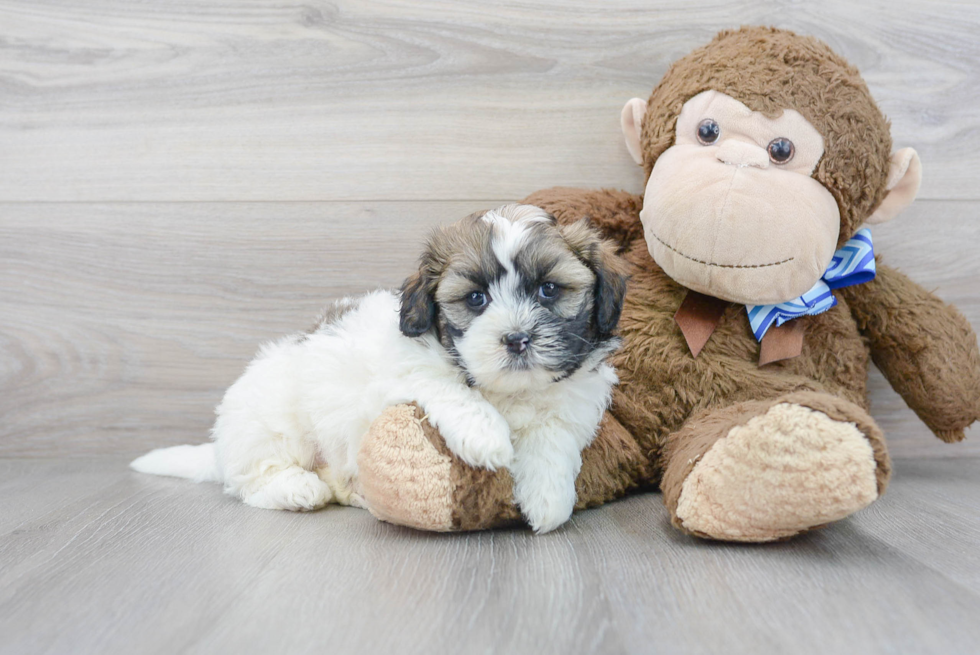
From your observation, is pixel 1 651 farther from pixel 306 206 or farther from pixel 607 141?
pixel 607 141

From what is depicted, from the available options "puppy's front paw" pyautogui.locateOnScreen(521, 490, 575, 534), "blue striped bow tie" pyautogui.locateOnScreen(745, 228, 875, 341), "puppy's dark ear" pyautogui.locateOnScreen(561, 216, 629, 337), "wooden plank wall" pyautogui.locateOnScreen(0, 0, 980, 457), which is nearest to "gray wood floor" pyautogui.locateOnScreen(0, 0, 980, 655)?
"wooden plank wall" pyautogui.locateOnScreen(0, 0, 980, 457)

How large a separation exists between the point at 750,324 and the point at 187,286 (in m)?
1.40

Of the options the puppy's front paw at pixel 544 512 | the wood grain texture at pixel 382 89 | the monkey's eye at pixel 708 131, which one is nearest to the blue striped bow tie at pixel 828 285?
the monkey's eye at pixel 708 131

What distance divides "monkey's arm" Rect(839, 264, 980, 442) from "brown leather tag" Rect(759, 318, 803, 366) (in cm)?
22

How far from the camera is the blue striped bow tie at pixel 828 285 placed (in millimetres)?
1510

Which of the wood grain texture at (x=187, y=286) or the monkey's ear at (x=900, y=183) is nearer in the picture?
the monkey's ear at (x=900, y=183)

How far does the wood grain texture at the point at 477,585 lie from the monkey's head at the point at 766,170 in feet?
1.62

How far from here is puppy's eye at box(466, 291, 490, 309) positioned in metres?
1.20

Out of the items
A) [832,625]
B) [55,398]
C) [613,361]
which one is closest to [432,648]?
[832,625]

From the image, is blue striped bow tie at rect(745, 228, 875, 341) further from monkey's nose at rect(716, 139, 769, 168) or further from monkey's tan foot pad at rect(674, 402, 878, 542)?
monkey's tan foot pad at rect(674, 402, 878, 542)

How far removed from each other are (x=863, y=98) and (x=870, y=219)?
25cm

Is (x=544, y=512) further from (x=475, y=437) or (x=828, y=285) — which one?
(x=828, y=285)

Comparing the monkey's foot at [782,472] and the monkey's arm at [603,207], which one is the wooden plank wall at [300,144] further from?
the monkey's foot at [782,472]

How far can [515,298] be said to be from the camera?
3.89 feet
